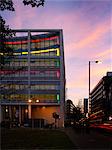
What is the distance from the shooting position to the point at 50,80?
131 m

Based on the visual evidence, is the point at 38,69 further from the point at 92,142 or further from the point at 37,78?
the point at 92,142

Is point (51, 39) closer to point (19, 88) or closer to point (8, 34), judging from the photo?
point (19, 88)

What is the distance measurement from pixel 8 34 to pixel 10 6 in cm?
298

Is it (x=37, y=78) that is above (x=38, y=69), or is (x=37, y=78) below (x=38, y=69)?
below

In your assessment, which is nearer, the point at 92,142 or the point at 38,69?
the point at 92,142

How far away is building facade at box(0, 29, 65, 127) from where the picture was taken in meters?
130

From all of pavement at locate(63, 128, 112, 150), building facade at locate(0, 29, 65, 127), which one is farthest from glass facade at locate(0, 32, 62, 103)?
pavement at locate(63, 128, 112, 150)

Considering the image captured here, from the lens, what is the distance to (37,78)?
434 feet

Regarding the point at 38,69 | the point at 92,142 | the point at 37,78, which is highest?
the point at 38,69

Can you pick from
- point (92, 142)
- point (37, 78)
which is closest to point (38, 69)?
point (37, 78)

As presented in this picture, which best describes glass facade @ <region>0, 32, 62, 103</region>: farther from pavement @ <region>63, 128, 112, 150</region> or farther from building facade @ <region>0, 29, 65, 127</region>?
pavement @ <region>63, 128, 112, 150</region>

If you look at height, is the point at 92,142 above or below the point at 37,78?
below

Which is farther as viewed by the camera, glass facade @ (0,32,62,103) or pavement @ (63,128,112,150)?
glass facade @ (0,32,62,103)

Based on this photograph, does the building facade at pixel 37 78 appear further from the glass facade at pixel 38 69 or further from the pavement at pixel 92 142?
the pavement at pixel 92 142
